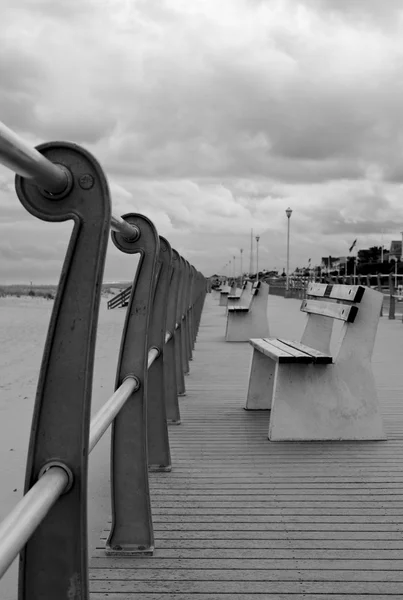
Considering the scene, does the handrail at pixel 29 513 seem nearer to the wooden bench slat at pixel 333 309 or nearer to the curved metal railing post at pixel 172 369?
the curved metal railing post at pixel 172 369

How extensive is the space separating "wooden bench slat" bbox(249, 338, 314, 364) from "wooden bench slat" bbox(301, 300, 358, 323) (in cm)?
40

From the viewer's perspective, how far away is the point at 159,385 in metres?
4.40

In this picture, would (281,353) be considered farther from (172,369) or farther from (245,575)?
(245,575)

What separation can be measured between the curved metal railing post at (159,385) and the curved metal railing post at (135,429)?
3.16 feet

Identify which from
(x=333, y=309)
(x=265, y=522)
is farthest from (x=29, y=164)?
(x=333, y=309)

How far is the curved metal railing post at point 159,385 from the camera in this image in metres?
4.30

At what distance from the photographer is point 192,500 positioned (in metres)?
3.84

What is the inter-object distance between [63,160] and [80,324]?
373 millimetres

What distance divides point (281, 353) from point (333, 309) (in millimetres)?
645

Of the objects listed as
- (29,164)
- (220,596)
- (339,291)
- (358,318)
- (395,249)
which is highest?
(395,249)

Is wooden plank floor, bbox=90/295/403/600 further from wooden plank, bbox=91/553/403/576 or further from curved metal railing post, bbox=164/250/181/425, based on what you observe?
curved metal railing post, bbox=164/250/181/425

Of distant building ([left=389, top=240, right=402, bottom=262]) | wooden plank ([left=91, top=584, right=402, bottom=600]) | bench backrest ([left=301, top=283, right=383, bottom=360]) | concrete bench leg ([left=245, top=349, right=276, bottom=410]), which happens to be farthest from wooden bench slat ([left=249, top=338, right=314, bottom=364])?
distant building ([left=389, top=240, right=402, bottom=262])

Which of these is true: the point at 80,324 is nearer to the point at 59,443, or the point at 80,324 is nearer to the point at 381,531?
the point at 59,443

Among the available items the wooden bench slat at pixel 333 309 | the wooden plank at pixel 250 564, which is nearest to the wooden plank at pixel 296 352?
the wooden bench slat at pixel 333 309
